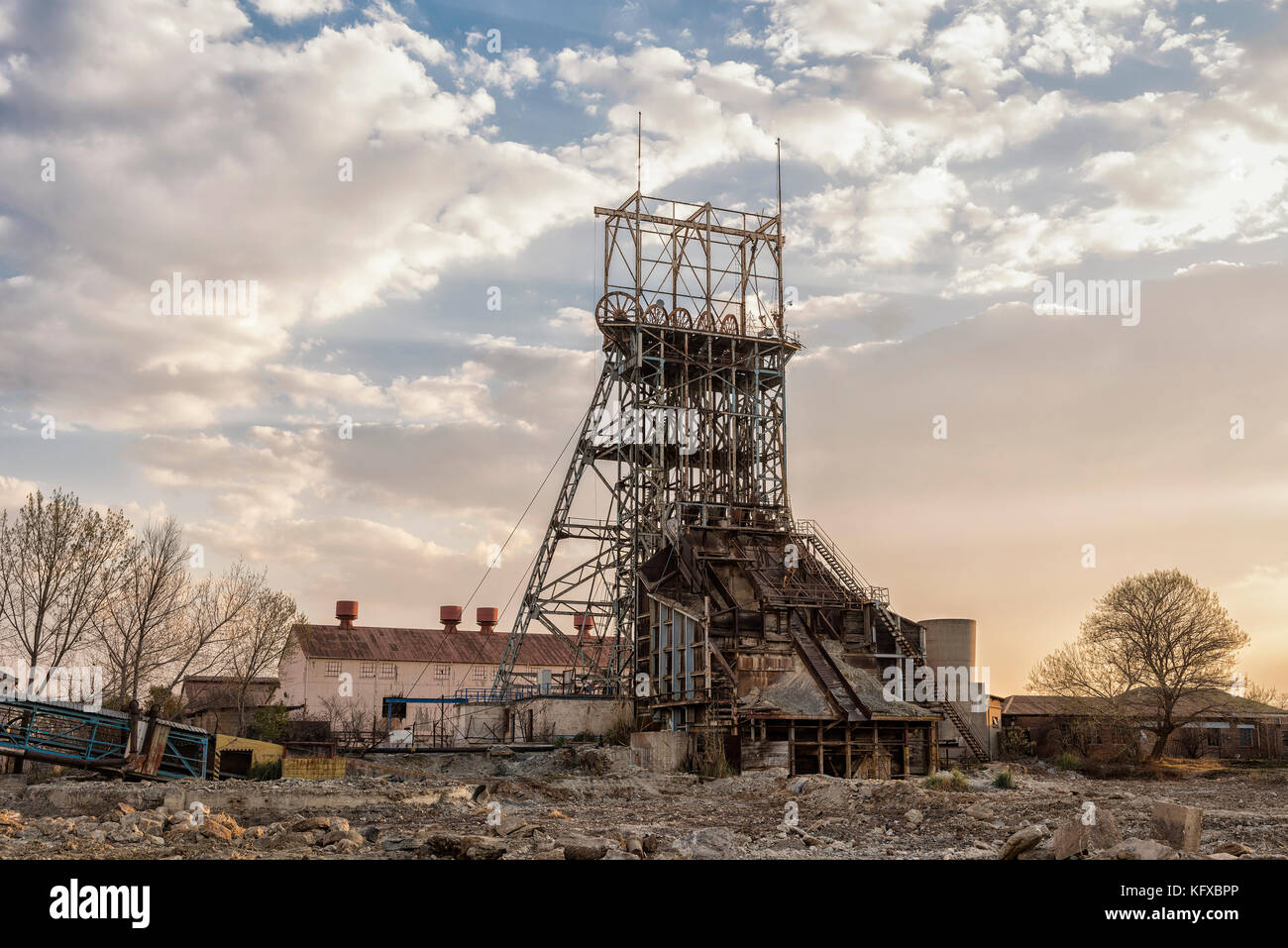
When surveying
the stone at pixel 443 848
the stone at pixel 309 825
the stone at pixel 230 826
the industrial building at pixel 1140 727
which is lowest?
the industrial building at pixel 1140 727

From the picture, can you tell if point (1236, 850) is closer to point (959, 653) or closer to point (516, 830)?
point (516, 830)

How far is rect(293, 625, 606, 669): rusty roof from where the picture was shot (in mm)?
63594

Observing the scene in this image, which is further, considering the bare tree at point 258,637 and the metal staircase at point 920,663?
the bare tree at point 258,637

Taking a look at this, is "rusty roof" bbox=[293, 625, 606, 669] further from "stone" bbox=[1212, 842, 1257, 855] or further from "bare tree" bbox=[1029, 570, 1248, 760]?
"stone" bbox=[1212, 842, 1257, 855]

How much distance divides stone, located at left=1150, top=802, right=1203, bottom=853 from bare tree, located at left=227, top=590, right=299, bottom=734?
128 ft

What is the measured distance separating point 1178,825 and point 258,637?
132ft

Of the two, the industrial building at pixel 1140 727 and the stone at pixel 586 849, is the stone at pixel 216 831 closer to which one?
the stone at pixel 586 849

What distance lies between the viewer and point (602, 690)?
47.3 meters

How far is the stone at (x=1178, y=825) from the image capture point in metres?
15.1

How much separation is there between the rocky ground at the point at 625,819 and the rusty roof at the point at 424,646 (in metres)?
30.2

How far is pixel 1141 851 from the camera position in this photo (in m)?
13.7

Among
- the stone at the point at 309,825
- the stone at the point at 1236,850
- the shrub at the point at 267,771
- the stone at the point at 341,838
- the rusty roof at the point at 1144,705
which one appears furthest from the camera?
the rusty roof at the point at 1144,705

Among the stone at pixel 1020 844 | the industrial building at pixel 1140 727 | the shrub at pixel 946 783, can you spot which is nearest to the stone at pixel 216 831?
the stone at pixel 1020 844

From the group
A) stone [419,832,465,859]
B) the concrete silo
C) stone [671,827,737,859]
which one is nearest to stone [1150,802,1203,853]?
stone [671,827,737,859]
